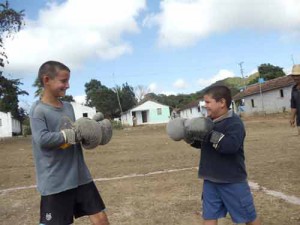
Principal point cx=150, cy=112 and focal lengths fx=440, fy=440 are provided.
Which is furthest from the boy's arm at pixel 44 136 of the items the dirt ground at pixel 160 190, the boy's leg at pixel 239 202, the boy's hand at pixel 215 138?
the dirt ground at pixel 160 190

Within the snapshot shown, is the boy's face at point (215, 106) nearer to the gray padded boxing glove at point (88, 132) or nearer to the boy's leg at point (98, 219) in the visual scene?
the gray padded boxing glove at point (88, 132)

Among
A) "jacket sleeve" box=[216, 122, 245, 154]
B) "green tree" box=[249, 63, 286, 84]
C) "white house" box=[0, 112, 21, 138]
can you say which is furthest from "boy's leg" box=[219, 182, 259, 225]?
"green tree" box=[249, 63, 286, 84]

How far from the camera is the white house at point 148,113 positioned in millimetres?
68756

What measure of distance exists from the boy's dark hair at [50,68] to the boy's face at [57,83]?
0.03 m

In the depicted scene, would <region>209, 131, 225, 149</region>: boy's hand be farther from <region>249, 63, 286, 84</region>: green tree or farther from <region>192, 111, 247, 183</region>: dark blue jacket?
<region>249, 63, 286, 84</region>: green tree

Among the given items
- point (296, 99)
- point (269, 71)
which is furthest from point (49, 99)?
point (269, 71)

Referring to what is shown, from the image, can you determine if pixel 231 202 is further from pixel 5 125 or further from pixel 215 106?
pixel 5 125

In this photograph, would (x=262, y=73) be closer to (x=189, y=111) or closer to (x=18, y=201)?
(x=189, y=111)

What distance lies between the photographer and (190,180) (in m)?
7.73

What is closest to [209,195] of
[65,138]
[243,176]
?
[243,176]

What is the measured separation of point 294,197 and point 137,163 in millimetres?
5698

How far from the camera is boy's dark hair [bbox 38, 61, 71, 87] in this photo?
3459 millimetres

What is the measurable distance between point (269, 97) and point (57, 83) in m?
46.6

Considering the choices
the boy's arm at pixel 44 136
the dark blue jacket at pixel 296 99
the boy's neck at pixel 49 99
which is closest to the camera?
the boy's arm at pixel 44 136
